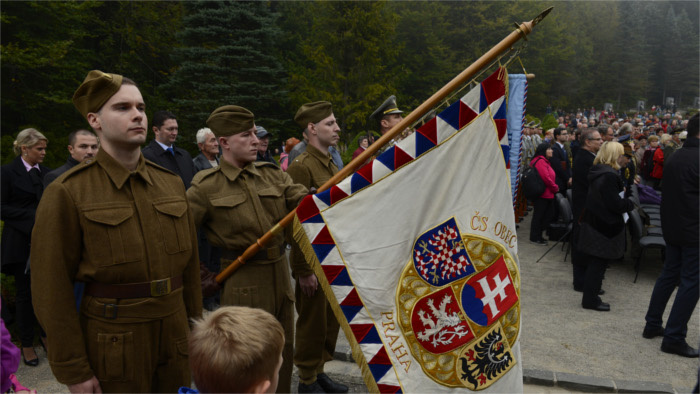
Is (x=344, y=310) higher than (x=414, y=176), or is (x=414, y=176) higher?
(x=414, y=176)

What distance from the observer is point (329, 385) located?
426cm

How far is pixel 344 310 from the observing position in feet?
8.99

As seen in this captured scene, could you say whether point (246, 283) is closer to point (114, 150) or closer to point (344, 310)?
point (344, 310)

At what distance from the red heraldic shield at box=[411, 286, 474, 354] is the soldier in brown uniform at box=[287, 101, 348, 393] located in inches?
58.0

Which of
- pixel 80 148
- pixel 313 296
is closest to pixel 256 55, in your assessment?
pixel 80 148

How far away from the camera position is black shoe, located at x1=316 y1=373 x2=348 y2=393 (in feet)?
13.9

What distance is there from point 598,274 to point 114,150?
605 cm

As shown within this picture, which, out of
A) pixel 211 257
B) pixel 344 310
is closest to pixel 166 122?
pixel 211 257

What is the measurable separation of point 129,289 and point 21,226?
327cm

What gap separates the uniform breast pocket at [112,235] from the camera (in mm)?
2205

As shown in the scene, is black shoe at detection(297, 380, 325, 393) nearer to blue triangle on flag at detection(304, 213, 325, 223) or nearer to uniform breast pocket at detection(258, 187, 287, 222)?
uniform breast pocket at detection(258, 187, 287, 222)

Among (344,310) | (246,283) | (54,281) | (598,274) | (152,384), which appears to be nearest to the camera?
(54,281)

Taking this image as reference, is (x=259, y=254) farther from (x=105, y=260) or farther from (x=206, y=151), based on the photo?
(x=206, y=151)

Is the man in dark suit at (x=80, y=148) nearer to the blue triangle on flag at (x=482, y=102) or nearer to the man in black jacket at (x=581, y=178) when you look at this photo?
the blue triangle on flag at (x=482, y=102)
